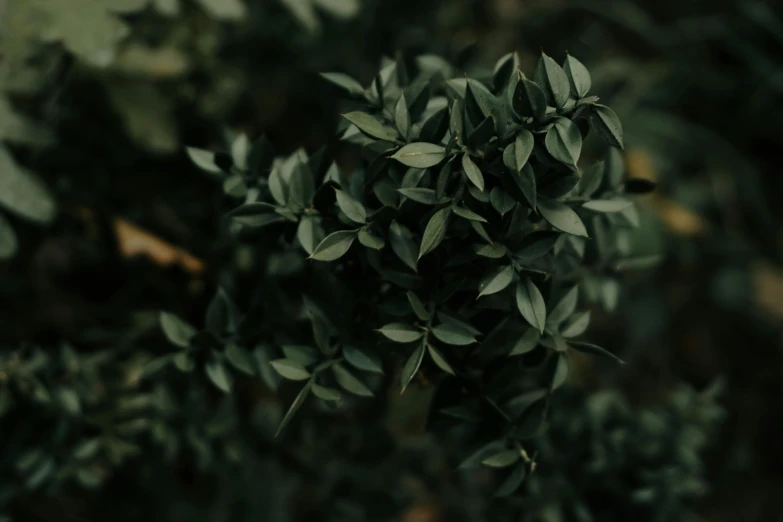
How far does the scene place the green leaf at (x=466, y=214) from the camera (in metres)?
0.65

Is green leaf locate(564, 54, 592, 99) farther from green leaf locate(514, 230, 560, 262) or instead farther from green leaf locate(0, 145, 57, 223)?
green leaf locate(0, 145, 57, 223)

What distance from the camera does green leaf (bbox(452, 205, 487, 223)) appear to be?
2.12 feet

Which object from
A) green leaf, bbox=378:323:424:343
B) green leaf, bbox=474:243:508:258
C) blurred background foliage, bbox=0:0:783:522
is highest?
green leaf, bbox=474:243:508:258

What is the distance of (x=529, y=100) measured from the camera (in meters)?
0.64

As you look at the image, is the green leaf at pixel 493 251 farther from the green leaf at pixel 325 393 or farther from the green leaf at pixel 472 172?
the green leaf at pixel 325 393

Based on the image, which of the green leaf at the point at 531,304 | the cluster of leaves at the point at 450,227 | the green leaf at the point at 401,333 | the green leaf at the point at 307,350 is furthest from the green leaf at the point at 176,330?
the green leaf at the point at 531,304

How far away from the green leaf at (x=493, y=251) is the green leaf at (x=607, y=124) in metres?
0.12

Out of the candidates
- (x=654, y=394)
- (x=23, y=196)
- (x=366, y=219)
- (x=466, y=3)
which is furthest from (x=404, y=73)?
(x=654, y=394)

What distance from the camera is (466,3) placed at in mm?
1714

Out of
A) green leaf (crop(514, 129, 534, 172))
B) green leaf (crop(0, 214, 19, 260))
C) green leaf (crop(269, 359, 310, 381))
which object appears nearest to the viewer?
green leaf (crop(514, 129, 534, 172))

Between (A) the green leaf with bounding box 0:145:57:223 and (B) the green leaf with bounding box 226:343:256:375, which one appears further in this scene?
(A) the green leaf with bounding box 0:145:57:223

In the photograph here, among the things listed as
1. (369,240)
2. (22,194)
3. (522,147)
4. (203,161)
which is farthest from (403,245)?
(22,194)

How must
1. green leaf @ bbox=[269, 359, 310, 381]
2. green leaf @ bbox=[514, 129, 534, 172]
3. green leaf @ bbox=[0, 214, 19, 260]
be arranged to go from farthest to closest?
green leaf @ bbox=[0, 214, 19, 260] → green leaf @ bbox=[269, 359, 310, 381] → green leaf @ bbox=[514, 129, 534, 172]

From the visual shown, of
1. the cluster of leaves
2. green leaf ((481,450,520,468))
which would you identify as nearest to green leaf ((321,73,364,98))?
the cluster of leaves
